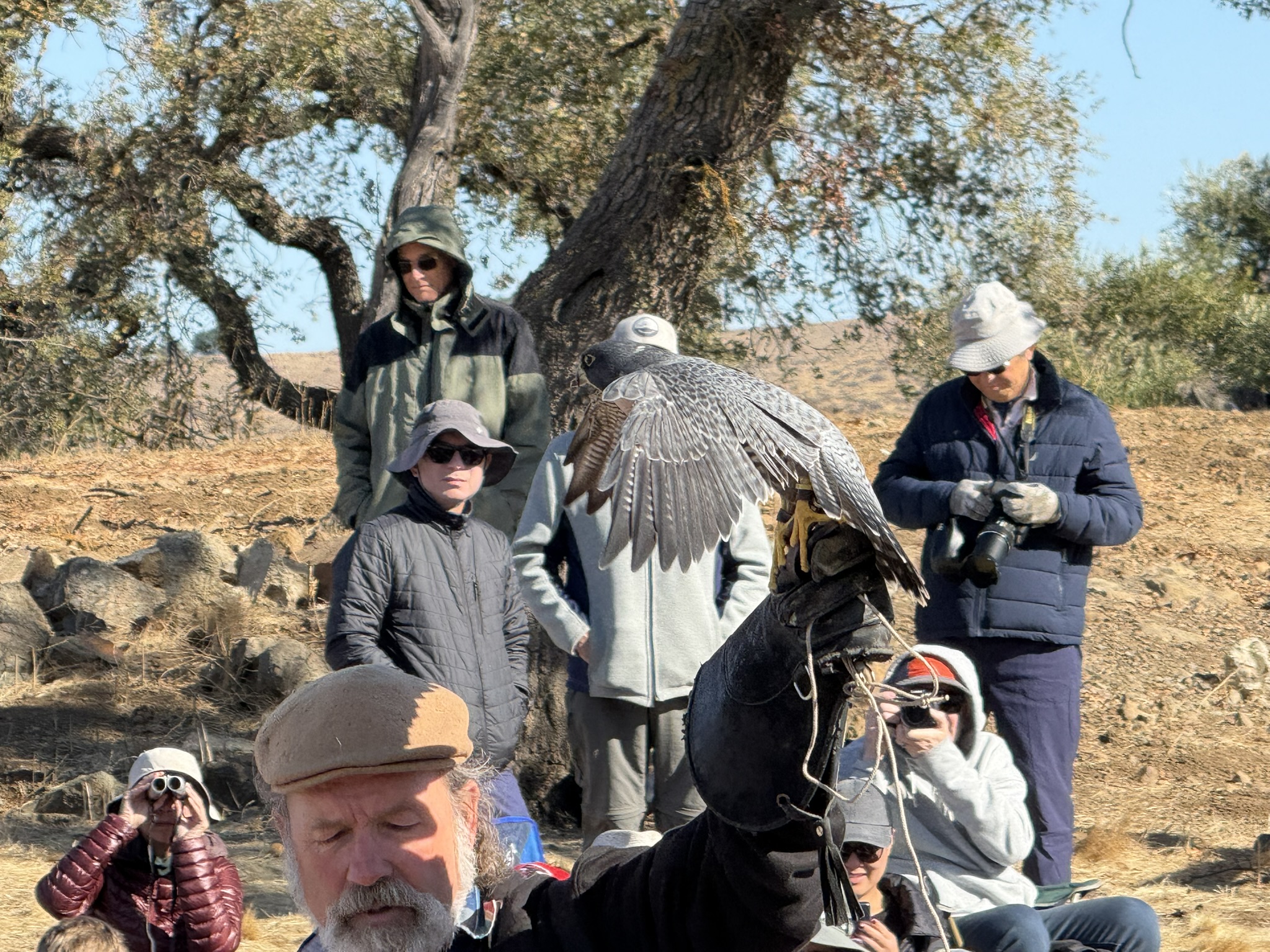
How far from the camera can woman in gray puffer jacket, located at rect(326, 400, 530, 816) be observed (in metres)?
3.88

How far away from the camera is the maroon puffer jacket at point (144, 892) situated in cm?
356

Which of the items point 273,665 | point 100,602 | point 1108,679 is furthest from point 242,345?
point 1108,679

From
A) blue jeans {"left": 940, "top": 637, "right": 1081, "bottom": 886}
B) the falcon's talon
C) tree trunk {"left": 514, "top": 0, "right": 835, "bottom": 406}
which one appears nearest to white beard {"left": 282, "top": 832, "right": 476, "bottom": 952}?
the falcon's talon

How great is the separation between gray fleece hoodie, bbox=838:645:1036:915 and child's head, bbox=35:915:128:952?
1.87 metres

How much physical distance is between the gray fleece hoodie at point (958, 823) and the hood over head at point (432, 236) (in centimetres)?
197

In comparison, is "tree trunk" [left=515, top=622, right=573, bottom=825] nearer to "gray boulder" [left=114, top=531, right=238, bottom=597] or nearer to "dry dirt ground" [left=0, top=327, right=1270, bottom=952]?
"dry dirt ground" [left=0, top=327, right=1270, bottom=952]

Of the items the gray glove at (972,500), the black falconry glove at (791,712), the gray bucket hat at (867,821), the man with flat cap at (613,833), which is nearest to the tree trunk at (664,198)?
the gray glove at (972,500)

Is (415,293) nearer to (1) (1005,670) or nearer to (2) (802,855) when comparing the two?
(1) (1005,670)

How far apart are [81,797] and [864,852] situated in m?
4.12

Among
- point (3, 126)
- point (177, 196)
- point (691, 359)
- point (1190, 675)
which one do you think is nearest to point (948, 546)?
point (691, 359)

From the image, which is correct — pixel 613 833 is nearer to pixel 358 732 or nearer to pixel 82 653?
pixel 358 732

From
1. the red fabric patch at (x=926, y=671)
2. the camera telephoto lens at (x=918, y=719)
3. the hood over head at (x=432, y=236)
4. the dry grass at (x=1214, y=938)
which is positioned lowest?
the dry grass at (x=1214, y=938)

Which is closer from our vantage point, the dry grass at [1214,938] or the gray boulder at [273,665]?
the dry grass at [1214,938]

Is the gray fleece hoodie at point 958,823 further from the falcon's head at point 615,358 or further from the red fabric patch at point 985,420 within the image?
the falcon's head at point 615,358
